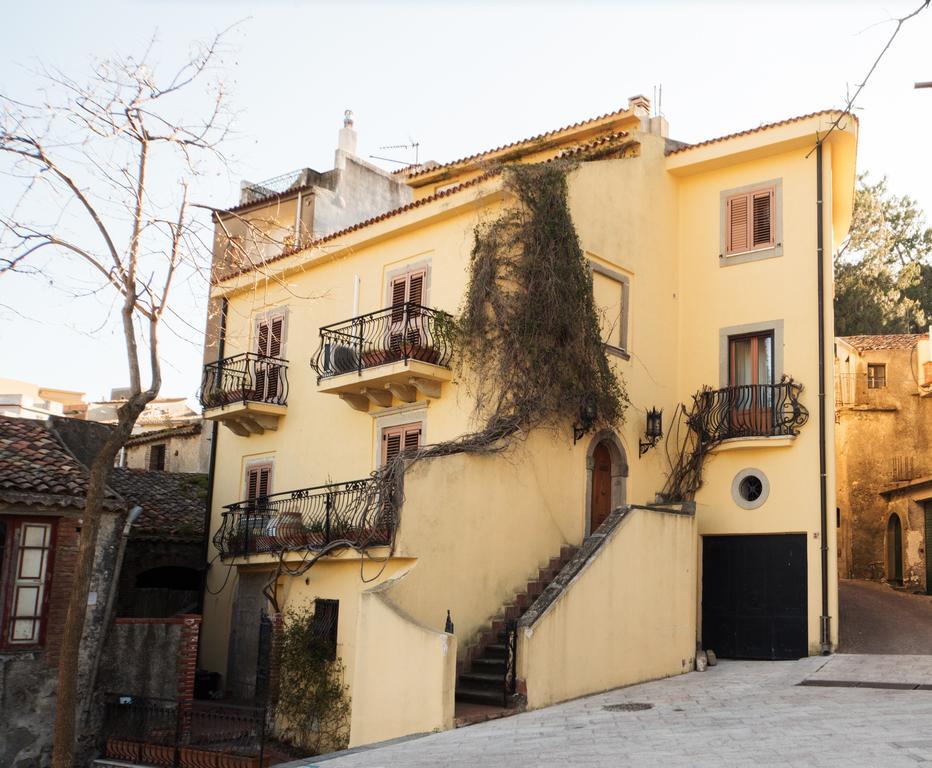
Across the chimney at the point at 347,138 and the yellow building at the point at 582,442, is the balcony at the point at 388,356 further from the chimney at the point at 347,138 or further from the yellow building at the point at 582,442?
the chimney at the point at 347,138

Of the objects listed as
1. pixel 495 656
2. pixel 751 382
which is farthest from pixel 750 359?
pixel 495 656

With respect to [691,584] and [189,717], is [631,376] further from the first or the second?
[189,717]

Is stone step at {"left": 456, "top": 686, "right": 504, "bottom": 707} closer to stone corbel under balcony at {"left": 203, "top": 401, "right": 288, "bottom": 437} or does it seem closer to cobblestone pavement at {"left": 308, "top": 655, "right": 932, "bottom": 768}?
cobblestone pavement at {"left": 308, "top": 655, "right": 932, "bottom": 768}

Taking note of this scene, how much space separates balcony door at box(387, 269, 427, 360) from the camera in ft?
57.4

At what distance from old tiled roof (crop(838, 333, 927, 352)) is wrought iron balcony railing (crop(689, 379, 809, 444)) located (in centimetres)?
1487

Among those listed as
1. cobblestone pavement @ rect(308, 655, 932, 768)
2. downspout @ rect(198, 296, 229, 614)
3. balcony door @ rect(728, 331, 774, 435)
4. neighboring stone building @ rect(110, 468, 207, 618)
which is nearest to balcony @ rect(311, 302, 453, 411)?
downspout @ rect(198, 296, 229, 614)

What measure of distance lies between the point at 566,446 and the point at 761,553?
4.24 metres

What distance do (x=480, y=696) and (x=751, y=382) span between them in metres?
8.90

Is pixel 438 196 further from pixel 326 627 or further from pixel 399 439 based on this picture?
pixel 326 627

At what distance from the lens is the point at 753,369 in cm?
1962

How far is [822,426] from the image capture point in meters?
18.4

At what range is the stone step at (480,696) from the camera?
13867 millimetres

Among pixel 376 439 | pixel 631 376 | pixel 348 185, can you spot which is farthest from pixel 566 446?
pixel 348 185

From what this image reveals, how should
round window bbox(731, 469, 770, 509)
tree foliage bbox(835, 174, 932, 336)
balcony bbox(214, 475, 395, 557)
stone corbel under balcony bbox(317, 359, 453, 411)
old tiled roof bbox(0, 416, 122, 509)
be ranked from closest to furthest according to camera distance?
old tiled roof bbox(0, 416, 122, 509), balcony bbox(214, 475, 395, 557), stone corbel under balcony bbox(317, 359, 453, 411), round window bbox(731, 469, 770, 509), tree foliage bbox(835, 174, 932, 336)
